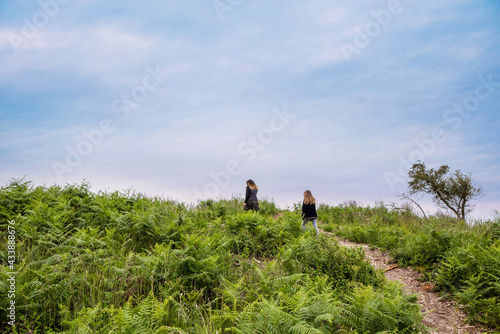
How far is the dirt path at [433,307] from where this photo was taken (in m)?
6.27

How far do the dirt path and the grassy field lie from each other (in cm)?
27

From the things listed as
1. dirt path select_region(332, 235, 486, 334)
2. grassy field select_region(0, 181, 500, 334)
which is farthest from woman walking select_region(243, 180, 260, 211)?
dirt path select_region(332, 235, 486, 334)

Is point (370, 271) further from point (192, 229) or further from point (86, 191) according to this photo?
point (86, 191)

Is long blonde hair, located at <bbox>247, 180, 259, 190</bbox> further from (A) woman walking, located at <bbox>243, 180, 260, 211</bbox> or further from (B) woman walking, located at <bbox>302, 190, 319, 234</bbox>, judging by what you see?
(B) woman walking, located at <bbox>302, 190, 319, 234</bbox>

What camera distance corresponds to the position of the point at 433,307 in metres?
7.05

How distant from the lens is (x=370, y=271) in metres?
8.07

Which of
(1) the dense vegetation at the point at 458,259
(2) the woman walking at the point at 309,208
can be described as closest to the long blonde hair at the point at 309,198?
(2) the woman walking at the point at 309,208

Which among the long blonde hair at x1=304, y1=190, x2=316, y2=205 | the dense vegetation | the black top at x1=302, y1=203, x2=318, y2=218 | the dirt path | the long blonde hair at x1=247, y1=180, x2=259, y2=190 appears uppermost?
the long blonde hair at x1=247, y1=180, x2=259, y2=190

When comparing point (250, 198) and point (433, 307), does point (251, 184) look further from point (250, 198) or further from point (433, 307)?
point (433, 307)

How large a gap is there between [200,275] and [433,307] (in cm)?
523

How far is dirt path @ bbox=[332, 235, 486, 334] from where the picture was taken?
6.27 metres

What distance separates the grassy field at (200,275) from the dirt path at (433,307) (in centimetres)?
27

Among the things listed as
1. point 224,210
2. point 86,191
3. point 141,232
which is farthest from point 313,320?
point 224,210

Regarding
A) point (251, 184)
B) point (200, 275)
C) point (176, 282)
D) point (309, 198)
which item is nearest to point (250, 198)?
point (251, 184)
